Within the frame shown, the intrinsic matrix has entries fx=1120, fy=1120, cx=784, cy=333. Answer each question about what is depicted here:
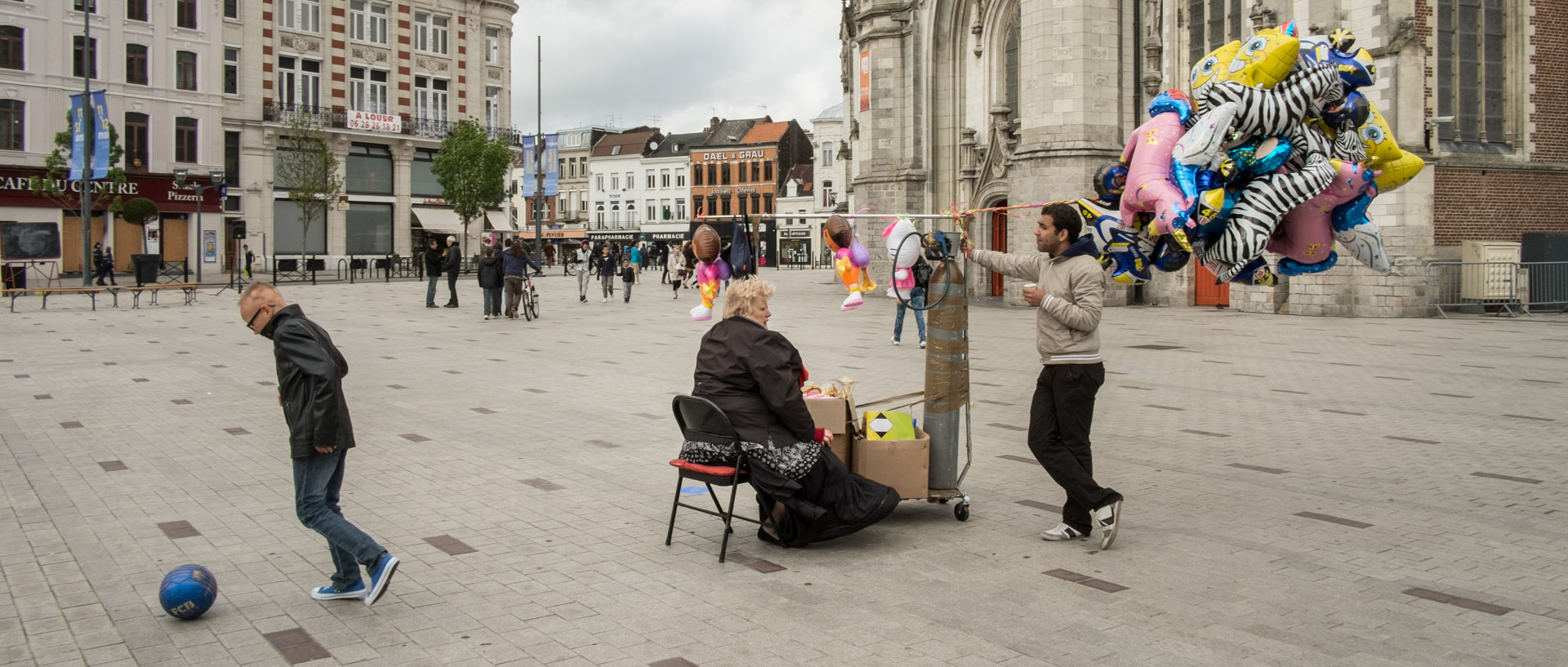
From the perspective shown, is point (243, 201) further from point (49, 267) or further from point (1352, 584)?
point (1352, 584)

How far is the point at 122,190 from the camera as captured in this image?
151 ft

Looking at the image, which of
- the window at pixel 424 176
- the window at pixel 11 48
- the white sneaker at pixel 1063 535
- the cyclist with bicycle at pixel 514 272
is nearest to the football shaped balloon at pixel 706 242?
the white sneaker at pixel 1063 535

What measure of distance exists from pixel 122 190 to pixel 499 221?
855 inches

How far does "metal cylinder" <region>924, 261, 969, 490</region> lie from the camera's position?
23.0ft

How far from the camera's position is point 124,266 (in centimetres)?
4750

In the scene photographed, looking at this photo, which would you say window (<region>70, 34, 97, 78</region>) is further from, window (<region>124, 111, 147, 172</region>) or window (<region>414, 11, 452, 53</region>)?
window (<region>414, 11, 452, 53</region>)

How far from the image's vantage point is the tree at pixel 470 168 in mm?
53656

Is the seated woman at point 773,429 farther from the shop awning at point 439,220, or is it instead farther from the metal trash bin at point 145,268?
the shop awning at point 439,220

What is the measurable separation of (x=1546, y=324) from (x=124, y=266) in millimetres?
50011

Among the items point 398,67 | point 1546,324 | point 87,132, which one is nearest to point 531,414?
point 1546,324

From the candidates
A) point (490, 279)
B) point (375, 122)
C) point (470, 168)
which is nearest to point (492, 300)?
point (490, 279)

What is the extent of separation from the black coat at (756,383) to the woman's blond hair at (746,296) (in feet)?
0.18

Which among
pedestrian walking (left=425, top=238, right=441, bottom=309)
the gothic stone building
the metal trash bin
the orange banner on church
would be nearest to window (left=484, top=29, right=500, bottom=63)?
the metal trash bin

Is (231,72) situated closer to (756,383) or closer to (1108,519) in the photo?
(756,383)
